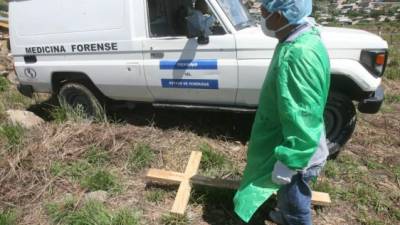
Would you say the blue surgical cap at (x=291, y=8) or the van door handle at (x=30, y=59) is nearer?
the blue surgical cap at (x=291, y=8)

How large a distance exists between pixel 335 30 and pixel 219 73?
1.34 m

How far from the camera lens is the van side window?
4.70 meters

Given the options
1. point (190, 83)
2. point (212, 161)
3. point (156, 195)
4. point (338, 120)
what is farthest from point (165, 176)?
point (338, 120)

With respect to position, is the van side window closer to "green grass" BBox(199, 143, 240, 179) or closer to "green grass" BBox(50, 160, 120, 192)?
"green grass" BBox(199, 143, 240, 179)

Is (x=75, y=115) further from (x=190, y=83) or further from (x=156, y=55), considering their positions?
(x=190, y=83)

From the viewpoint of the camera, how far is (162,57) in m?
4.59

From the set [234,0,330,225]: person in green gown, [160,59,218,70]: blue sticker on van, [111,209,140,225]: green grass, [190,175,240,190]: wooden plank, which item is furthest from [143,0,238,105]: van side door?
[234,0,330,225]: person in green gown

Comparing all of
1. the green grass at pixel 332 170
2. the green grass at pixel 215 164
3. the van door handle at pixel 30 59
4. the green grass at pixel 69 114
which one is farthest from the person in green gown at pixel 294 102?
the van door handle at pixel 30 59

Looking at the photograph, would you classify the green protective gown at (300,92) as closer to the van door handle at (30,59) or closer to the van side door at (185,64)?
the van side door at (185,64)

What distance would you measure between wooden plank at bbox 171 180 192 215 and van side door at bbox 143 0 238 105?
1.22m

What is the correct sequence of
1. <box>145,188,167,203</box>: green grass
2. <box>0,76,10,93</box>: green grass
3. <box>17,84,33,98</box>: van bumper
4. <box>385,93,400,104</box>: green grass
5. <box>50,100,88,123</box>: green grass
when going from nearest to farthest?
1. <box>145,188,167,203</box>: green grass
2. <box>50,100,88,123</box>: green grass
3. <box>17,84,33,98</box>: van bumper
4. <box>385,93,400,104</box>: green grass
5. <box>0,76,10,93</box>: green grass

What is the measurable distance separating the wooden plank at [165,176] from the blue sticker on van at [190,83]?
1115 mm

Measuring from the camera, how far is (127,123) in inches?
213

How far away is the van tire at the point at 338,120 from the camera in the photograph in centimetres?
420
